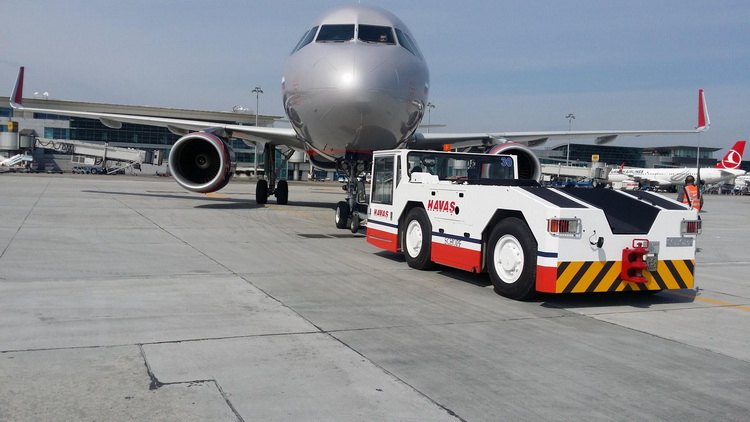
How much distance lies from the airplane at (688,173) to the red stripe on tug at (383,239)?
52272 mm

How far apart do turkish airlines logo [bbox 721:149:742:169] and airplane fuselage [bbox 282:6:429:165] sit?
181ft

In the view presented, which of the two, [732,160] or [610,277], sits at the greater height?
[732,160]

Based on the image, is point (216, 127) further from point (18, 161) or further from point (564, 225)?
point (18, 161)

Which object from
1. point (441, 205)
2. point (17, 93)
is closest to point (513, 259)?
point (441, 205)

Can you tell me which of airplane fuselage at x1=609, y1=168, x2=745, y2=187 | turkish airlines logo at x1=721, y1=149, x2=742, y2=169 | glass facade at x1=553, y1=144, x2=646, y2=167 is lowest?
airplane fuselage at x1=609, y1=168, x2=745, y2=187

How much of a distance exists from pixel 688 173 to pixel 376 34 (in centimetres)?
6032

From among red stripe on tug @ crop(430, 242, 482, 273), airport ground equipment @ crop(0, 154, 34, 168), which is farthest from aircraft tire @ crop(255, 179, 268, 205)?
airport ground equipment @ crop(0, 154, 34, 168)

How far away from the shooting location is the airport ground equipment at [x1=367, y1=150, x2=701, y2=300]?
260 inches

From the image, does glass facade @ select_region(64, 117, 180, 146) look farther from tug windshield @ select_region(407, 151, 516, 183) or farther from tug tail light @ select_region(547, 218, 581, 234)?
tug tail light @ select_region(547, 218, 581, 234)

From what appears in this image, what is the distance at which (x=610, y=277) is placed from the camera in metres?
6.84

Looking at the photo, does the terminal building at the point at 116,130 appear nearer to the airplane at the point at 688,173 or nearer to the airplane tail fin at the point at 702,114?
the airplane at the point at 688,173

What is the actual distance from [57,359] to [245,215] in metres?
12.6

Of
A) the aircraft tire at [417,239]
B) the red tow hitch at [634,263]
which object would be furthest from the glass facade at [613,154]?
the red tow hitch at [634,263]

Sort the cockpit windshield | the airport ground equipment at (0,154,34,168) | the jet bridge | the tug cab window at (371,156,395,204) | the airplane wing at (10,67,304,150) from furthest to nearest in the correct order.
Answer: the jet bridge
the airport ground equipment at (0,154,34,168)
the airplane wing at (10,67,304,150)
the cockpit windshield
the tug cab window at (371,156,395,204)
